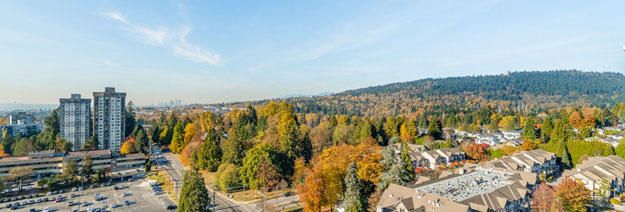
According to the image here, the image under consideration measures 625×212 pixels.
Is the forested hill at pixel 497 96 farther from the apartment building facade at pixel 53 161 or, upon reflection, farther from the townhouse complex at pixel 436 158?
the apartment building facade at pixel 53 161

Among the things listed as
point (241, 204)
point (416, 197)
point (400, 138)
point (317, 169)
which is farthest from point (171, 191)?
point (400, 138)

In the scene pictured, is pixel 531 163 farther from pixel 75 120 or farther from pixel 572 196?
pixel 75 120

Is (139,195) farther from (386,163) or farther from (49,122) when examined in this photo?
(49,122)

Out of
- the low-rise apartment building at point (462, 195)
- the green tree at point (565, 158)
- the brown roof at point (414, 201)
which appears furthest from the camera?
the green tree at point (565, 158)

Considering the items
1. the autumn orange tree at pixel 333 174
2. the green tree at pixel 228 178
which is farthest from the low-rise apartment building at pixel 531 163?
the green tree at pixel 228 178

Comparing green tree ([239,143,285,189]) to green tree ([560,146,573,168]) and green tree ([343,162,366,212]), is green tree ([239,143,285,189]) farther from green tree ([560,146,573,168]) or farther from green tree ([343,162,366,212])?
green tree ([560,146,573,168])
